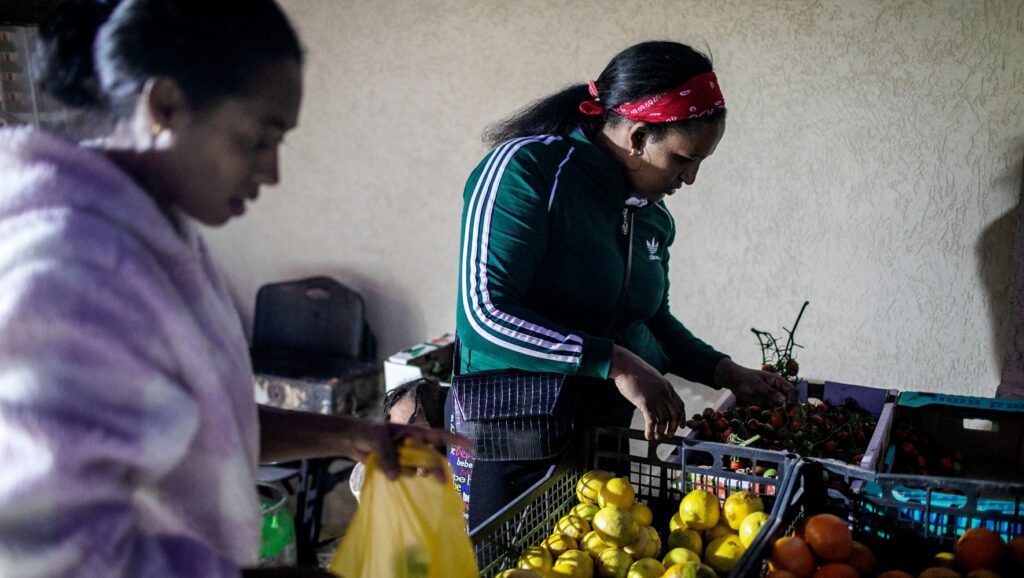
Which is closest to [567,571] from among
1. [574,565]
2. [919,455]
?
[574,565]

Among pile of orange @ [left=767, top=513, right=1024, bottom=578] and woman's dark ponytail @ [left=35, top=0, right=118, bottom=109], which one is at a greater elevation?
woman's dark ponytail @ [left=35, top=0, right=118, bottom=109]

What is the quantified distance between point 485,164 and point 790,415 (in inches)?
38.5

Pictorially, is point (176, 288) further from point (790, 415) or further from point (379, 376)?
point (379, 376)

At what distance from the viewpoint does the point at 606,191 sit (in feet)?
5.97

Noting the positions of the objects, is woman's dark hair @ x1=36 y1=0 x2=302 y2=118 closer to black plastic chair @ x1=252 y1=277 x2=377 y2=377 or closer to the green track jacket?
the green track jacket

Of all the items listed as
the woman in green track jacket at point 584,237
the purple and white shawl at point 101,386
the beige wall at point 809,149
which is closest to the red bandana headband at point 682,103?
the woman in green track jacket at point 584,237

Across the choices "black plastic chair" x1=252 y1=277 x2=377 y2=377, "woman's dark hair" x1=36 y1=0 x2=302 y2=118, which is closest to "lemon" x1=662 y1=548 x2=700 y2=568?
"woman's dark hair" x1=36 y1=0 x2=302 y2=118

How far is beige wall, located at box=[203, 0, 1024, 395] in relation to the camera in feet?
9.61

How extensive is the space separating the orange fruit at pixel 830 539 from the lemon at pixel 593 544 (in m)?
0.36

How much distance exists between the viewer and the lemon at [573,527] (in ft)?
5.08

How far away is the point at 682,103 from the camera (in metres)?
1.72

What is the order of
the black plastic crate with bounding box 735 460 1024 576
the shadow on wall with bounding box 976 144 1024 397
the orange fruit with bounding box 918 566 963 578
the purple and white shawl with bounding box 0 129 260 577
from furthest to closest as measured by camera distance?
the shadow on wall with bounding box 976 144 1024 397, the black plastic crate with bounding box 735 460 1024 576, the orange fruit with bounding box 918 566 963 578, the purple and white shawl with bounding box 0 129 260 577

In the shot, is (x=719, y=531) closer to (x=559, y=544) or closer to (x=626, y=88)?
(x=559, y=544)

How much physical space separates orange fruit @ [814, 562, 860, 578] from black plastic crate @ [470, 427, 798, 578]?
0.49 ft
